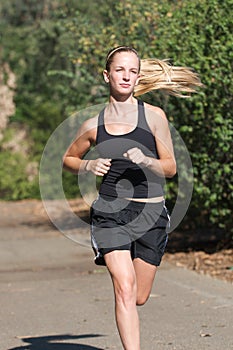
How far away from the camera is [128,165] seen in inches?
195

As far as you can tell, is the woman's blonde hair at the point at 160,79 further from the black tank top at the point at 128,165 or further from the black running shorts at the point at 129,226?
the black running shorts at the point at 129,226

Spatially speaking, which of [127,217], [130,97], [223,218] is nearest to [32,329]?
Result: [127,217]

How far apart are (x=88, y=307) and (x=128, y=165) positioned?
9.53ft

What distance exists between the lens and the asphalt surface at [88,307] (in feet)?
20.4

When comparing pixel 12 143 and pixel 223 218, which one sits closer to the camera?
pixel 223 218

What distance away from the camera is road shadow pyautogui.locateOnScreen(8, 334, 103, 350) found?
19.9ft

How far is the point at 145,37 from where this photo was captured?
34.4ft

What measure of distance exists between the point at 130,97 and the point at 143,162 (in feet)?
1.63

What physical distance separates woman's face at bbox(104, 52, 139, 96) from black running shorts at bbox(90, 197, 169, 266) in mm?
668

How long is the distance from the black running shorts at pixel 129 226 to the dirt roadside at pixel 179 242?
3.76 meters

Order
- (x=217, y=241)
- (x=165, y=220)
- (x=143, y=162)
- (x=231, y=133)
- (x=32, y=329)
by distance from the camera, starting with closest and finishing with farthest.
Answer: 1. (x=143, y=162)
2. (x=165, y=220)
3. (x=32, y=329)
4. (x=231, y=133)
5. (x=217, y=241)

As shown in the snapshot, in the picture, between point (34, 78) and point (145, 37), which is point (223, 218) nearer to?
point (145, 37)

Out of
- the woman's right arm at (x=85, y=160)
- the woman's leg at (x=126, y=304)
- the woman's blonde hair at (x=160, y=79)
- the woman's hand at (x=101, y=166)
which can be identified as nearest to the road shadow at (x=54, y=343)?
the woman's leg at (x=126, y=304)

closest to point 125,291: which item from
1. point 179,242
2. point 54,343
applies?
point 54,343
